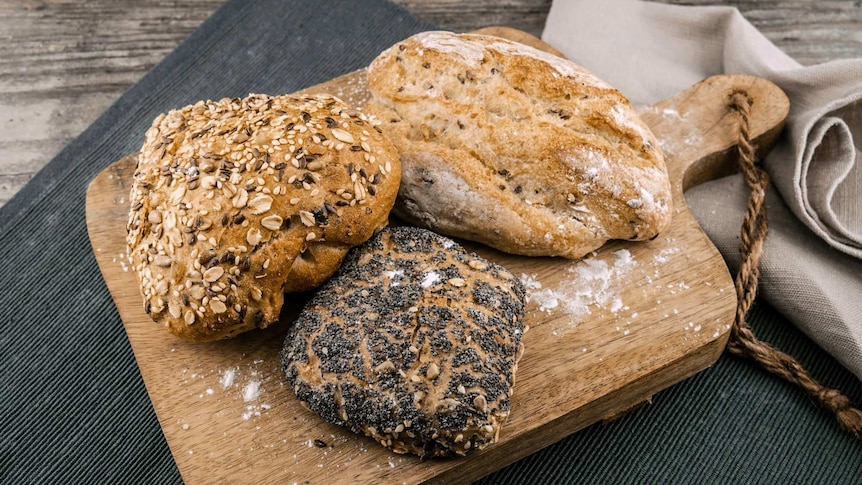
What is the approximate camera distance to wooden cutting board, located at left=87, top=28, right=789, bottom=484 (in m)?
2.15

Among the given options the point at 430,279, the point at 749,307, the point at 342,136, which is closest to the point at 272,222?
the point at 342,136

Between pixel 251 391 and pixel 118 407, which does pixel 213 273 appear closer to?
pixel 251 391

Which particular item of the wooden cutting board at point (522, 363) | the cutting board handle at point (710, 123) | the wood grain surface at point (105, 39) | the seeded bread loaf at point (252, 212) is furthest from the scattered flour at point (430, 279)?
the wood grain surface at point (105, 39)

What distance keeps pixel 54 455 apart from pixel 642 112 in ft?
8.27

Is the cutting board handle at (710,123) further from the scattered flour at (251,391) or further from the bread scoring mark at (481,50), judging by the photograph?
the scattered flour at (251,391)

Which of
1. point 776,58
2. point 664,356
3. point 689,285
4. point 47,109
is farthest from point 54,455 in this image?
point 776,58

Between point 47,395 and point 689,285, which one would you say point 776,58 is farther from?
point 47,395

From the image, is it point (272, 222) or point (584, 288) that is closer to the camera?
point (272, 222)

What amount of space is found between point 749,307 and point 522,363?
89 cm

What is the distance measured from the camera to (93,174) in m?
3.11

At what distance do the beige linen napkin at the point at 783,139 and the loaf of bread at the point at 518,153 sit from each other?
57 centimetres

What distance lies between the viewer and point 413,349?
6.66ft

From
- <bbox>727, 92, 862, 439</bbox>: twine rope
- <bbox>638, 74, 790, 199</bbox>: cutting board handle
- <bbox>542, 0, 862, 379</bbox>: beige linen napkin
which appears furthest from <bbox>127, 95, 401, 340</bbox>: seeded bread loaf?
<bbox>542, 0, 862, 379</bbox>: beige linen napkin

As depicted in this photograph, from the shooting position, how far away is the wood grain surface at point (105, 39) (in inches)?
134
